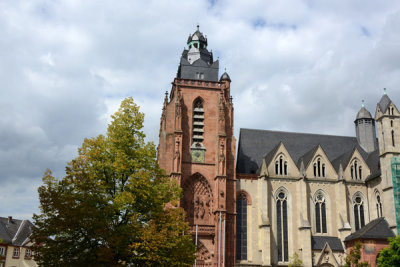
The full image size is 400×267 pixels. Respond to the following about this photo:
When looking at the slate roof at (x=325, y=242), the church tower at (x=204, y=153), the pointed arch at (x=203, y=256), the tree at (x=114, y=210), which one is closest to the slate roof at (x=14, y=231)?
the church tower at (x=204, y=153)

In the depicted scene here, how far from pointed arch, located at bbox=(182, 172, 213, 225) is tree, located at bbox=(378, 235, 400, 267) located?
615 inches

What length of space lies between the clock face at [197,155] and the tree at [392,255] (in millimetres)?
18733

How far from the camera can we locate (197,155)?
45.2 metres

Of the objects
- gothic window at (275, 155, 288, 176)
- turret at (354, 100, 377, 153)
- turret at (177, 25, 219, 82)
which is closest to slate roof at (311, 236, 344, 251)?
gothic window at (275, 155, 288, 176)

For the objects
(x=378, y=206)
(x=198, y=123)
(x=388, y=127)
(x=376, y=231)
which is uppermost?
(x=388, y=127)

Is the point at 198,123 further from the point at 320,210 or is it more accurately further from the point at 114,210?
the point at 114,210

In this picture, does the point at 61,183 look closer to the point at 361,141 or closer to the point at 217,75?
the point at 217,75

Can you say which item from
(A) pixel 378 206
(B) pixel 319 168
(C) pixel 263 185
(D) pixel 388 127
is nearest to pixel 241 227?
(C) pixel 263 185

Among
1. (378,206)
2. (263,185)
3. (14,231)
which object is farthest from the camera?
(14,231)

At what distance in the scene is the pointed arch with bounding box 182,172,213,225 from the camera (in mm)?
43438

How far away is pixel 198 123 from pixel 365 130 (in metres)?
23.1

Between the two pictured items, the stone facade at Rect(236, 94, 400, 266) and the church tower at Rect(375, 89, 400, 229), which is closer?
the church tower at Rect(375, 89, 400, 229)

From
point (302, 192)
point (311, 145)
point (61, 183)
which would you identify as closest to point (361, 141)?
point (311, 145)

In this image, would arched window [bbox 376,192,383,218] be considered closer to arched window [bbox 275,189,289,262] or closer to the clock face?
arched window [bbox 275,189,289,262]
